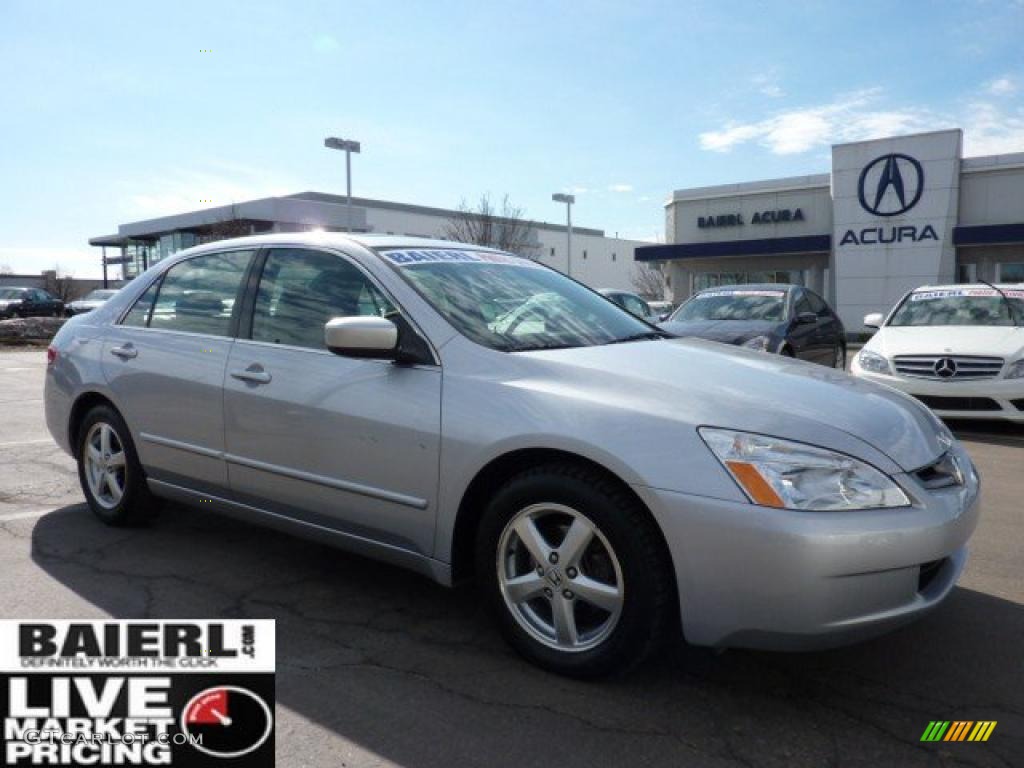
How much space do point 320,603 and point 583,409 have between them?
1.60m

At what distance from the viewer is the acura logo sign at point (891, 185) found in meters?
26.0

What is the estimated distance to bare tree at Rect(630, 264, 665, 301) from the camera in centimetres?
6538

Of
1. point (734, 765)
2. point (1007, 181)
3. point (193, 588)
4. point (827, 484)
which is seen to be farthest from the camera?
point (1007, 181)

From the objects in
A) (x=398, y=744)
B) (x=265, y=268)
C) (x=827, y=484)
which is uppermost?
(x=265, y=268)

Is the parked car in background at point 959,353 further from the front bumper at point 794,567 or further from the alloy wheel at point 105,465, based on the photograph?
the alloy wheel at point 105,465

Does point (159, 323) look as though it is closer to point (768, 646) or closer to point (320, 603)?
point (320, 603)

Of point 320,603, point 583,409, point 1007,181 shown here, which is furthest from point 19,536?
point 1007,181

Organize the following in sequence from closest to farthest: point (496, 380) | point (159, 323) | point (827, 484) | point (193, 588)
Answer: point (827, 484) < point (496, 380) < point (193, 588) < point (159, 323)

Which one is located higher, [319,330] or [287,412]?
[319,330]

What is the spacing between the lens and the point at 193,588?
12.5ft

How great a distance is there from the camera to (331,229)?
152 feet

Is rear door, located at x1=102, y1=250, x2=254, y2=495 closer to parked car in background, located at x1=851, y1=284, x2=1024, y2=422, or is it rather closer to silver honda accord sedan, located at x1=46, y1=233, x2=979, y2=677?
silver honda accord sedan, located at x1=46, y1=233, x2=979, y2=677

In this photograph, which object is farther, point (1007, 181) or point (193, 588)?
point (1007, 181)

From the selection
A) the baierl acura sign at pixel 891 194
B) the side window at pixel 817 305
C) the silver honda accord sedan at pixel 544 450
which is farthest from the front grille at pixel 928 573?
the baierl acura sign at pixel 891 194
